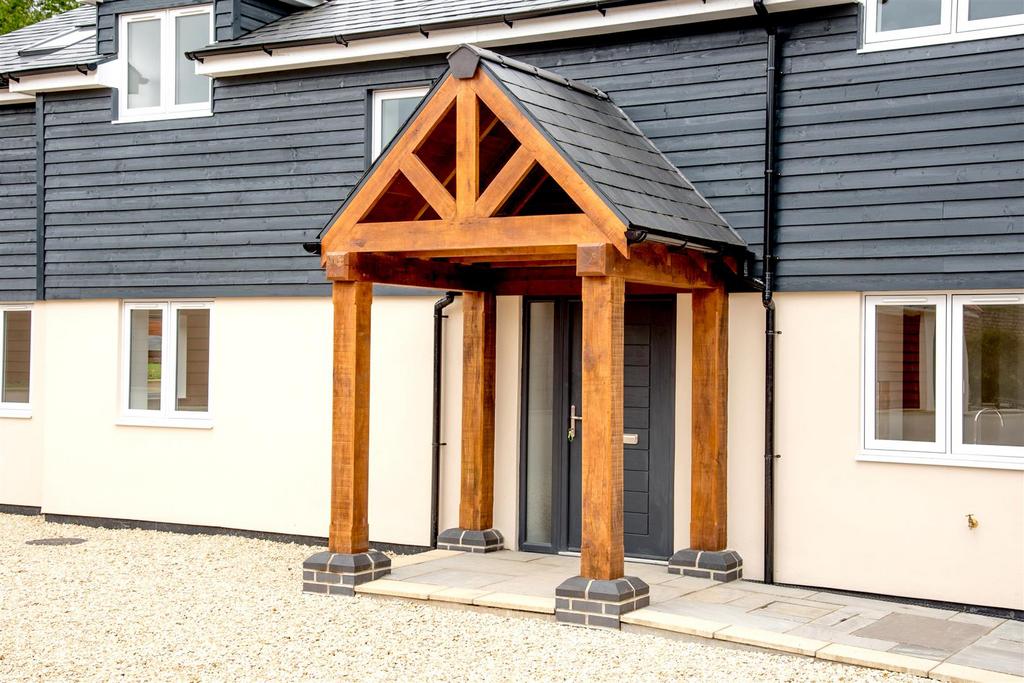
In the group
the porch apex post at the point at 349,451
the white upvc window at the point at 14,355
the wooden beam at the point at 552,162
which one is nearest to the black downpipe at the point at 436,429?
the porch apex post at the point at 349,451

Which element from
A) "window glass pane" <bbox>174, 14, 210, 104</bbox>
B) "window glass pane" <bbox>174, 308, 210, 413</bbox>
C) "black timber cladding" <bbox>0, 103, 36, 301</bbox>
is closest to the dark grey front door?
"window glass pane" <bbox>174, 308, 210, 413</bbox>

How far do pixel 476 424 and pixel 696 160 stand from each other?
290 centimetres

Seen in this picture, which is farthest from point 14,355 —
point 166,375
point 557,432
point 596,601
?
point 596,601

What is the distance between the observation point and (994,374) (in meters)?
8.37

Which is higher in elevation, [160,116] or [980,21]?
[160,116]

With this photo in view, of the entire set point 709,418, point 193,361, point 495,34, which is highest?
point 495,34

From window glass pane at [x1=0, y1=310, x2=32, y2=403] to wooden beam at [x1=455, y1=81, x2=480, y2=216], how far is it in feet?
24.8

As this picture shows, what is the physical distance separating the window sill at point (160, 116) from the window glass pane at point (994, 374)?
7.58 metres

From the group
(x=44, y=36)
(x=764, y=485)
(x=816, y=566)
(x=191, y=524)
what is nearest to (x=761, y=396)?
(x=764, y=485)

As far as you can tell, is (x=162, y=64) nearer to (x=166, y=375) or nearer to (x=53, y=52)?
(x=53, y=52)

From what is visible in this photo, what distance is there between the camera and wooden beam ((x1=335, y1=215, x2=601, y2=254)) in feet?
25.2

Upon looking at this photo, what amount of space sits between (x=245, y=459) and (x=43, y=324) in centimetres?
316

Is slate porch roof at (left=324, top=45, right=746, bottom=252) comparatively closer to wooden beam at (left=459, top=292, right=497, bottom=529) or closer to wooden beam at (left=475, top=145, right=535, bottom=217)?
wooden beam at (left=475, top=145, right=535, bottom=217)

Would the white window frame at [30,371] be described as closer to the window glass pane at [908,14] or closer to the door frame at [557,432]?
the door frame at [557,432]
